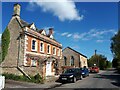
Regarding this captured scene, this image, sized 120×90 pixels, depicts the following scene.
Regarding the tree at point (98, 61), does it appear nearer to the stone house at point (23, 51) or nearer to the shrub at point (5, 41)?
the stone house at point (23, 51)

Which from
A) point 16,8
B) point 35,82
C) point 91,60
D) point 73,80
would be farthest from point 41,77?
point 91,60

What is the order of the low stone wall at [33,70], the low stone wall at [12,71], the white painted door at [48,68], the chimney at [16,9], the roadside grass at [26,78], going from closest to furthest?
the roadside grass at [26,78], the low stone wall at [33,70], the low stone wall at [12,71], the chimney at [16,9], the white painted door at [48,68]

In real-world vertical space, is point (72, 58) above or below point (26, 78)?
above

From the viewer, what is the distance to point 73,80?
982 inches

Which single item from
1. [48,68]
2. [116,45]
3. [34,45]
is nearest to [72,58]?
[116,45]

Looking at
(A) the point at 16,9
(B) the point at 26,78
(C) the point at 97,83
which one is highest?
(A) the point at 16,9

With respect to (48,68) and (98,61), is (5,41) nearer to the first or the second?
(48,68)

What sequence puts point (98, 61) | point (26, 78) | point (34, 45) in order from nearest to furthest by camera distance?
point (26, 78), point (34, 45), point (98, 61)

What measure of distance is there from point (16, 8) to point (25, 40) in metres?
5.40

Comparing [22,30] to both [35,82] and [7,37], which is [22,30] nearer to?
[7,37]

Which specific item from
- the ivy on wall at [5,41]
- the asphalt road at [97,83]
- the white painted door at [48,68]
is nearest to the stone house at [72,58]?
the white painted door at [48,68]

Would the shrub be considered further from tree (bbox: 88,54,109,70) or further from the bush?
tree (bbox: 88,54,109,70)

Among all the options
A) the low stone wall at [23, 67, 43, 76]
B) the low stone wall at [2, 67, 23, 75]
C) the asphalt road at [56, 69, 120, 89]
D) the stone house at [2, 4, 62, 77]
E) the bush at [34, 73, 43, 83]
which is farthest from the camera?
the low stone wall at [2, 67, 23, 75]

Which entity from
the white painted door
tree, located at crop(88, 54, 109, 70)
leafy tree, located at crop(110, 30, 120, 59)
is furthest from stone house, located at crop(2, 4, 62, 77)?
tree, located at crop(88, 54, 109, 70)
